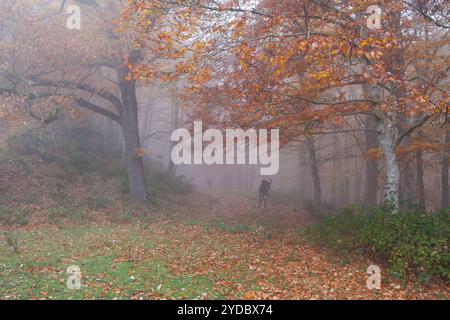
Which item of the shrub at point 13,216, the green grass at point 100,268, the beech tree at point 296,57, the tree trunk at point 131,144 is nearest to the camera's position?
the green grass at point 100,268

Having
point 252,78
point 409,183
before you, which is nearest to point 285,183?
point 409,183

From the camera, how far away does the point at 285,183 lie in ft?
161

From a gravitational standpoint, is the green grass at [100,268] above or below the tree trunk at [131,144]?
below

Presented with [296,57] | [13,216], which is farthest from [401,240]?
[13,216]

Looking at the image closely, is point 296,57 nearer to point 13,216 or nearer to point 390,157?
point 390,157

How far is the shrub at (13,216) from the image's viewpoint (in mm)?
13241

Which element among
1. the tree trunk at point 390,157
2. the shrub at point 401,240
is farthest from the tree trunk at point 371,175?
the shrub at point 401,240

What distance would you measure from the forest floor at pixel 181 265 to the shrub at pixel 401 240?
0.31m

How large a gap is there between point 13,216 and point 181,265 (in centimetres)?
831

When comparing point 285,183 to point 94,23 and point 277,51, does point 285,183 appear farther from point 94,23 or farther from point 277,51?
point 277,51

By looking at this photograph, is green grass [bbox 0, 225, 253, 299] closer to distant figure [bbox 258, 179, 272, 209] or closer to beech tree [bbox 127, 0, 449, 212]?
beech tree [bbox 127, 0, 449, 212]

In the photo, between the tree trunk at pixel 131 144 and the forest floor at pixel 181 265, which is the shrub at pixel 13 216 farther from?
the tree trunk at pixel 131 144
